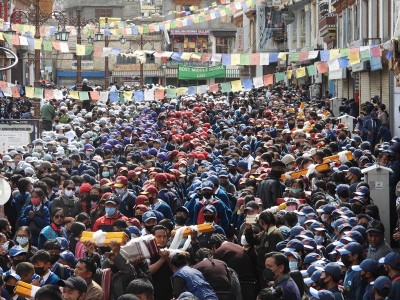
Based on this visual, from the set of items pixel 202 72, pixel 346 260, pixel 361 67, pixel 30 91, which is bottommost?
pixel 346 260

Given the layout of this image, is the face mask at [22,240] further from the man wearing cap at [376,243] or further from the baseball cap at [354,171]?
the baseball cap at [354,171]

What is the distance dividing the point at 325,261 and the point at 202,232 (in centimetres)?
192

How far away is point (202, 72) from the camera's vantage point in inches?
3029

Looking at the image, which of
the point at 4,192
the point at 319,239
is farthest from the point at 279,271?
the point at 4,192

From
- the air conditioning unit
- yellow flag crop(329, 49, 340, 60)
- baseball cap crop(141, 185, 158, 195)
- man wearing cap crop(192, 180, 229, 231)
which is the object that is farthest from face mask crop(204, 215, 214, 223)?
the air conditioning unit

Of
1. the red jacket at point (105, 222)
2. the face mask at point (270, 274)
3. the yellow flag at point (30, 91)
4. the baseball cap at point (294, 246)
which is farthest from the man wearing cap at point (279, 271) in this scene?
the yellow flag at point (30, 91)

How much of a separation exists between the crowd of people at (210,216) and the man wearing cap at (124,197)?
0.02 m

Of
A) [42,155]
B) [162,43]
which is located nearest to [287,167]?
[42,155]

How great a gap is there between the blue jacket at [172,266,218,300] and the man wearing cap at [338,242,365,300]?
4.30 ft

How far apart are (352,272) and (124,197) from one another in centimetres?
646

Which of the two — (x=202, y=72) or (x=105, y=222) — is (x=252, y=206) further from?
(x=202, y=72)

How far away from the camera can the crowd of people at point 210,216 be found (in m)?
11.2

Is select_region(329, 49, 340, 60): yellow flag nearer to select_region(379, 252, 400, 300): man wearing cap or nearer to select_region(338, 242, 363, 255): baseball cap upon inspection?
select_region(338, 242, 363, 255): baseball cap

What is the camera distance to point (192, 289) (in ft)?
36.3
